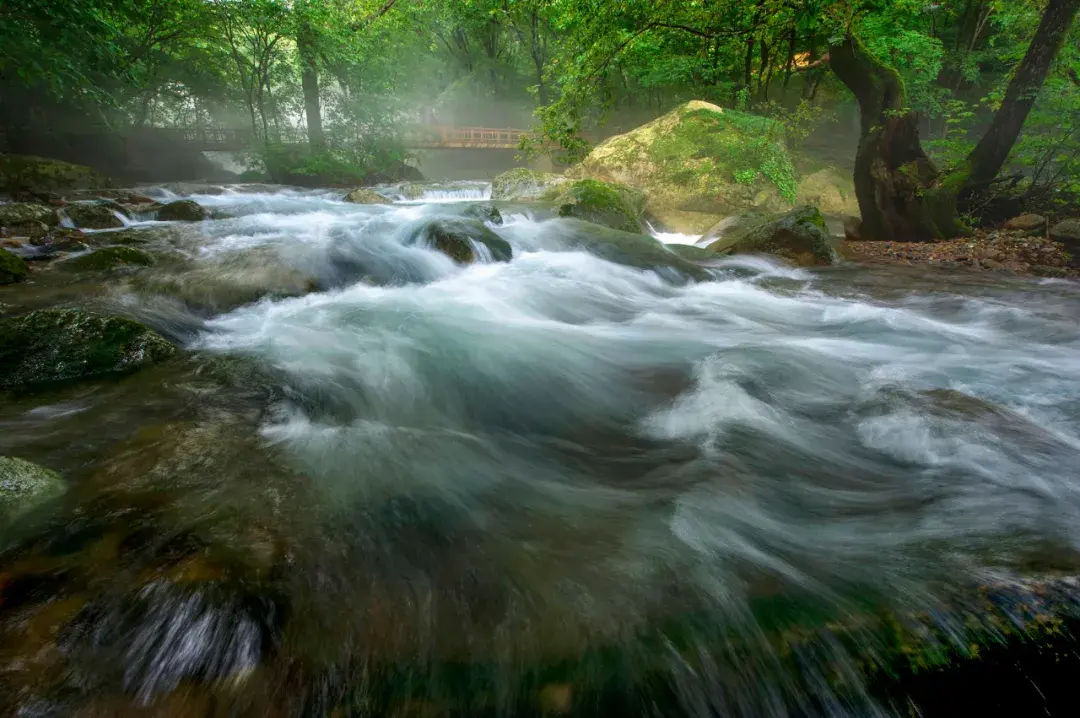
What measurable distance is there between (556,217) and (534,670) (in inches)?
A: 354

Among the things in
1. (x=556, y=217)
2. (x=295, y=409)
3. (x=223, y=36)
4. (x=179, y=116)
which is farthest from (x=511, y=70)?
(x=295, y=409)

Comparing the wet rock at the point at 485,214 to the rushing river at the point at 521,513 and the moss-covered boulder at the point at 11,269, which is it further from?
the moss-covered boulder at the point at 11,269

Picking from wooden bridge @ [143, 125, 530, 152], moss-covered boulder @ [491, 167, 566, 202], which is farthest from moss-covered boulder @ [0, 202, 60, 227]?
wooden bridge @ [143, 125, 530, 152]

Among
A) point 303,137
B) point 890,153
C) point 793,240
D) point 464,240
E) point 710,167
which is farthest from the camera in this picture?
point 303,137

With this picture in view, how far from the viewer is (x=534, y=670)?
163cm

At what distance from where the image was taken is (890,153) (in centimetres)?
923

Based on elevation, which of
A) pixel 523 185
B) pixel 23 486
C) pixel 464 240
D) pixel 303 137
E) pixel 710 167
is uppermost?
pixel 303 137

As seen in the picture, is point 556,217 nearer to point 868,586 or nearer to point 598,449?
point 598,449

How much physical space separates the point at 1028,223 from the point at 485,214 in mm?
9657

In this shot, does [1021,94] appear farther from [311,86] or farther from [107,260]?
[311,86]

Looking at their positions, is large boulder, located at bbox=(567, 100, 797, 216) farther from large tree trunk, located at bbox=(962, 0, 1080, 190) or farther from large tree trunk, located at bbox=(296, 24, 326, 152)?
large tree trunk, located at bbox=(296, 24, 326, 152)

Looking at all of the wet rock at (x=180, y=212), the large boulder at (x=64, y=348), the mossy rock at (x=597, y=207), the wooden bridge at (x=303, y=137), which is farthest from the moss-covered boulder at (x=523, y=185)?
the large boulder at (x=64, y=348)

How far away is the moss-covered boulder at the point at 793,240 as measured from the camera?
325 inches

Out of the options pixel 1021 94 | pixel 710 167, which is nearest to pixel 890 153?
pixel 1021 94
